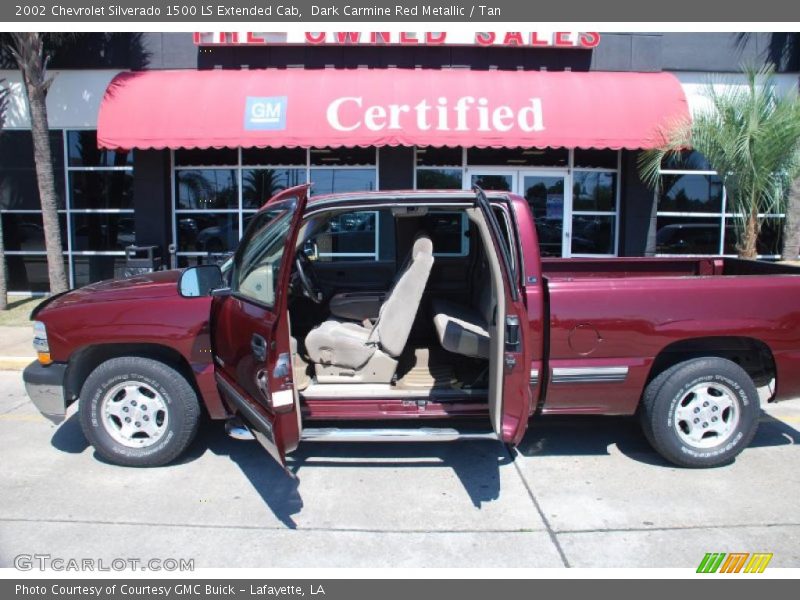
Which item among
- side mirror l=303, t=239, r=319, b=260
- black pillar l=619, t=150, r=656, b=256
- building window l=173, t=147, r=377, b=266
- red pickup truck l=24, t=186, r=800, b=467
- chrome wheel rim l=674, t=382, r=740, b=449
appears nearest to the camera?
red pickup truck l=24, t=186, r=800, b=467

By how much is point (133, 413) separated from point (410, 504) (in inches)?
81.4

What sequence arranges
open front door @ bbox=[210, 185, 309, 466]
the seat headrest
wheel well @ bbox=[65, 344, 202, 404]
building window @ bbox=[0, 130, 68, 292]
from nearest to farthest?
open front door @ bbox=[210, 185, 309, 466]
wheel well @ bbox=[65, 344, 202, 404]
the seat headrest
building window @ bbox=[0, 130, 68, 292]

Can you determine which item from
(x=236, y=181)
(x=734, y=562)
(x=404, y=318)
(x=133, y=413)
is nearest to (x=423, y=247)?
(x=404, y=318)

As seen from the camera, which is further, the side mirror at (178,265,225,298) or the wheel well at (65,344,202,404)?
the wheel well at (65,344,202,404)

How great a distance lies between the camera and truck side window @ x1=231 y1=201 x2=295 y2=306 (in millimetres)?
3975

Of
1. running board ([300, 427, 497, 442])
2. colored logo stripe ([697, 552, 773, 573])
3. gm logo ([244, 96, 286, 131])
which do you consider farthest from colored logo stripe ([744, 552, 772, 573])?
gm logo ([244, 96, 286, 131])

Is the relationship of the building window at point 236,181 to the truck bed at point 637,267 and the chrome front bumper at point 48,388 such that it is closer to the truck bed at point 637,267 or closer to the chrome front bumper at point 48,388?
the truck bed at point 637,267

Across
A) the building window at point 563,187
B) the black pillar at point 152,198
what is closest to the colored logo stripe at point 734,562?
the building window at point 563,187

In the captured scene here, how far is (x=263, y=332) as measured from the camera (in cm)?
378

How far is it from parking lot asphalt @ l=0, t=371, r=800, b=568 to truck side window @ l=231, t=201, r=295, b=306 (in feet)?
4.49

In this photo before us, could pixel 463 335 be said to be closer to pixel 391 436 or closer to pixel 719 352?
pixel 391 436

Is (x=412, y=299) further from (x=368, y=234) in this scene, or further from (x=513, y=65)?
(x=513, y=65)

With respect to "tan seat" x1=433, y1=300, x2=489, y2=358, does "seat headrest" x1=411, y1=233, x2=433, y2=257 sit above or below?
above

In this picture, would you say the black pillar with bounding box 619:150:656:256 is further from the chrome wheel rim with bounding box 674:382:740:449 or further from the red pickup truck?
the chrome wheel rim with bounding box 674:382:740:449
